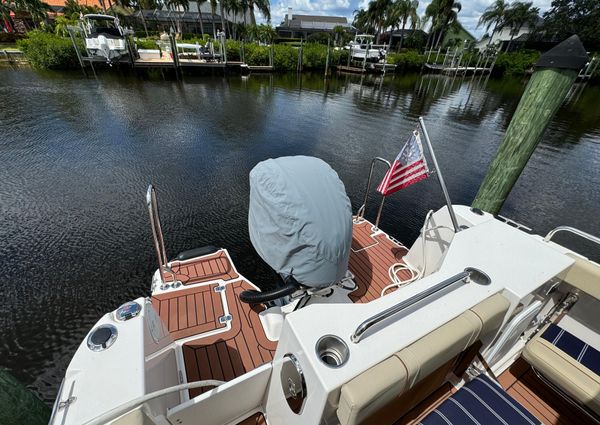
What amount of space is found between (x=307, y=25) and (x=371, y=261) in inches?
2750

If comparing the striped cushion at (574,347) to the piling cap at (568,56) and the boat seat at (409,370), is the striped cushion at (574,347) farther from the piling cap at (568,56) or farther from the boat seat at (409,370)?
the piling cap at (568,56)

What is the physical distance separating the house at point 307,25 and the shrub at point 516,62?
91.5 feet

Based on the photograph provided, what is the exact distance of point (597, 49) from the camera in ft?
122

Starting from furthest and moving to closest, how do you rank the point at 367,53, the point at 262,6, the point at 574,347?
1. the point at 262,6
2. the point at 367,53
3. the point at 574,347

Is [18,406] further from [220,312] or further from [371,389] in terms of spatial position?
[220,312]

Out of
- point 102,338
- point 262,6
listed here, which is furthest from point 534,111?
point 262,6

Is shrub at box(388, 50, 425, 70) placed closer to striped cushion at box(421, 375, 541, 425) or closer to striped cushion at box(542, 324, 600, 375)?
striped cushion at box(542, 324, 600, 375)

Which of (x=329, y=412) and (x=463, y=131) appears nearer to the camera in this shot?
(x=329, y=412)

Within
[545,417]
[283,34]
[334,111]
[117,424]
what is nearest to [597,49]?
[334,111]

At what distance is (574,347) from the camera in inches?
95.3

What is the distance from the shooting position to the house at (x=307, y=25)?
57500mm

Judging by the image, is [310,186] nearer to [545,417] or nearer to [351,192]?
[545,417]

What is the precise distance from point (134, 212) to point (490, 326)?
6.88 m

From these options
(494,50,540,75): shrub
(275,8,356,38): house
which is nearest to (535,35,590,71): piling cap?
(494,50,540,75): shrub
